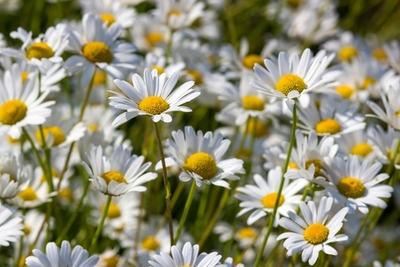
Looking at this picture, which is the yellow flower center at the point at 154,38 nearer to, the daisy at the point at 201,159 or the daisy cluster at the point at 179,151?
the daisy cluster at the point at 179,151

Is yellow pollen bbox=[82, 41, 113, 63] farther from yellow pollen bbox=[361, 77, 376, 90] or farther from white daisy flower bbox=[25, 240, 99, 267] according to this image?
yellow pollen bbox=[361, 77, 376, 90]

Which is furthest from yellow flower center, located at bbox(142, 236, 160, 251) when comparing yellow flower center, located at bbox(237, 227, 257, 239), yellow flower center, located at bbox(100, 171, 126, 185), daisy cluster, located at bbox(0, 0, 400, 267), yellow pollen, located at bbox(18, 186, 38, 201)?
yellow flower center, located at bbox(100, 171, 126, 185)

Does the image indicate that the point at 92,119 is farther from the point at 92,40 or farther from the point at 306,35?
the point at 306,35

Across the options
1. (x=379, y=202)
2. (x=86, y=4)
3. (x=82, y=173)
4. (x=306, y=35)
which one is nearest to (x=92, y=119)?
(x=82, y=173)

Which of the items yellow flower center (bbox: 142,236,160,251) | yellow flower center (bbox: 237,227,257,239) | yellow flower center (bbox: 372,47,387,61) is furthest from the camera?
yellow flower center (bbox: 372,47,387,61)

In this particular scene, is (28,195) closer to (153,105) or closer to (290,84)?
(153,105)

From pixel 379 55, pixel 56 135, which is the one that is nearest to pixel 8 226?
pixel 56 135
